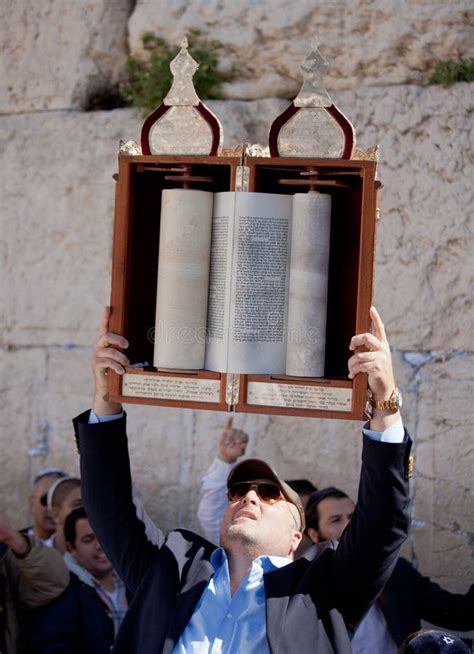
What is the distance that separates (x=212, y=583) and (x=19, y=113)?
10.3 feet

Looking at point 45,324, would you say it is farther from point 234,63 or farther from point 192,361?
point 192,361

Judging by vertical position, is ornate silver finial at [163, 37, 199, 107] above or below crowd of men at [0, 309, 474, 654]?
above

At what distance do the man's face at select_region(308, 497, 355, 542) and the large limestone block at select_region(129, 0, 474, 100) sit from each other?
6.63ft

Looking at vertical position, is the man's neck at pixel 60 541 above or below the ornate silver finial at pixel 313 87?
below

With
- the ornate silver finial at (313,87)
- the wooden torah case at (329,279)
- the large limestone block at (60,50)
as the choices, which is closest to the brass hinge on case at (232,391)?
the wooden torah case at (329,279)

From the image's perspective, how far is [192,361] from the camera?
2.94 metres

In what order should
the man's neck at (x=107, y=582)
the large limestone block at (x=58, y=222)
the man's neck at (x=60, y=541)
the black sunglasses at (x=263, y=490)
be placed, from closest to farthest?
the black sunglasses at (x=263, y=490) < the man's neck at (x=107, y=582) < the man's neck at (x=60, y=541) < the large limestone block at (x=58, y=222)

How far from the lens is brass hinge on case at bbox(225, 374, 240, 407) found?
288 centimetres

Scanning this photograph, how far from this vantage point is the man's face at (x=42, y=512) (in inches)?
185

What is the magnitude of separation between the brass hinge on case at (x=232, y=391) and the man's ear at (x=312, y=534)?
126 cm

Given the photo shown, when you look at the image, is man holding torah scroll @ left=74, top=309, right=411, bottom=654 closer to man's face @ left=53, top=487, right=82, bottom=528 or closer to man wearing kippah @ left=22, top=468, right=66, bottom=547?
man's face @ left=53, top=487, right=82, bottom=528

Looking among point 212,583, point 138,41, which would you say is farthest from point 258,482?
point 138,41

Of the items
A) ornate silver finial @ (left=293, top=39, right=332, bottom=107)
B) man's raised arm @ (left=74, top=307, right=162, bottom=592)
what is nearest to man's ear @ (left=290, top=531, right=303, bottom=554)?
man's raised arm @ (left=74, top=307, right=162, bottom=592)

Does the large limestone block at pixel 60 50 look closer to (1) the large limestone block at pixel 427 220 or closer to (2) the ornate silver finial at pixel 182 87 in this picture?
(1) the large limestone block at pixel 427 220
